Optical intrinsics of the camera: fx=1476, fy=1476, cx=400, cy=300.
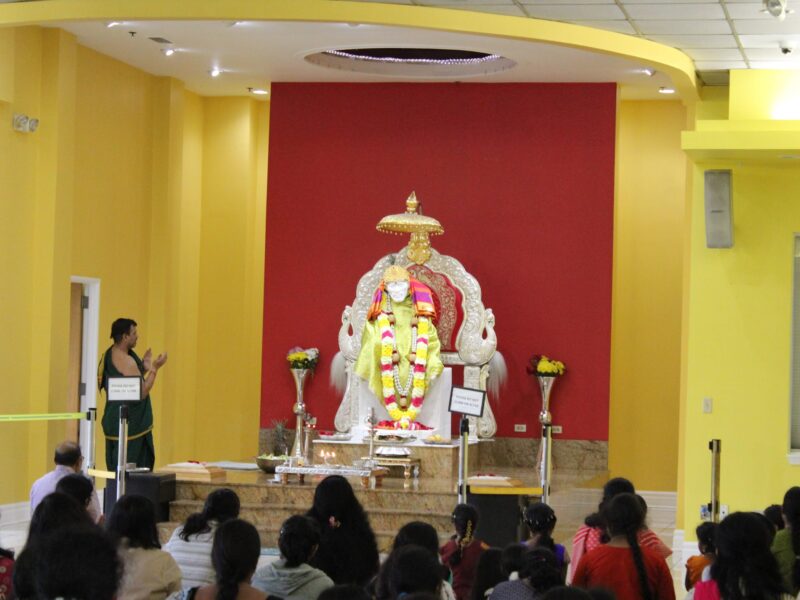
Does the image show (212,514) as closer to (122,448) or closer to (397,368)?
(122,448)

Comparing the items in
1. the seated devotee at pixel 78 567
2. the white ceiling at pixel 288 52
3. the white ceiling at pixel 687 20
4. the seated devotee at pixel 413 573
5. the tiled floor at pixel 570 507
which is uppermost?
the white ceiling at pixel 288 52

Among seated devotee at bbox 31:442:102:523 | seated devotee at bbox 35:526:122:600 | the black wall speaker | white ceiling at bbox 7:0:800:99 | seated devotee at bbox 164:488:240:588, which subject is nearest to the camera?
seated devotee at bbox 35:526:122:600

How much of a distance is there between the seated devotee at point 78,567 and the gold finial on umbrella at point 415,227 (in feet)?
37.3

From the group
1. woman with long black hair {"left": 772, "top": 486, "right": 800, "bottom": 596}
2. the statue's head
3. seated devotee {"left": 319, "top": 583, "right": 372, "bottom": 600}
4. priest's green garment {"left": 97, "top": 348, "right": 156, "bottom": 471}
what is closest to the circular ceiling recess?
the statue's head

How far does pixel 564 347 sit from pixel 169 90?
16.7 feet

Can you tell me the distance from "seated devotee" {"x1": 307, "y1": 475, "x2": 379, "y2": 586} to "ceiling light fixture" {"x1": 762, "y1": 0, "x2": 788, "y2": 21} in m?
5.36

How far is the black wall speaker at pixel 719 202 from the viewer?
41.3 feet

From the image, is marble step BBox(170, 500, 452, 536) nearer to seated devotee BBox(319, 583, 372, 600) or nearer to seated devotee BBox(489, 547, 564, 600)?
seated devotee BBox(489, 547, 564, 600)

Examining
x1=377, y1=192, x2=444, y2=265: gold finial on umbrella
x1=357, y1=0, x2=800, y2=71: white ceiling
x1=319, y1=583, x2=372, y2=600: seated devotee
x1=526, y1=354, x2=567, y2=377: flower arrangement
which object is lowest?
x1=319, y1=583, x2=372, y2=600: seated devotee

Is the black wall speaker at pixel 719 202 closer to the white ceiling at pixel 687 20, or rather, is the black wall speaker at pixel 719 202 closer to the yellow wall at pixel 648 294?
the white ceiling at pixel 687 20

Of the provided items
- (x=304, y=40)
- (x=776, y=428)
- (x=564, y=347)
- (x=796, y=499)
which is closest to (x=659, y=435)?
(x=564, y=347)

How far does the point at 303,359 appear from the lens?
1570 centimetres

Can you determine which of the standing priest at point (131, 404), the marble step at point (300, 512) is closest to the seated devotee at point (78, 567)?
the marble step at point (300, 512)

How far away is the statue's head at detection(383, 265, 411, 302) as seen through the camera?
14523mm
